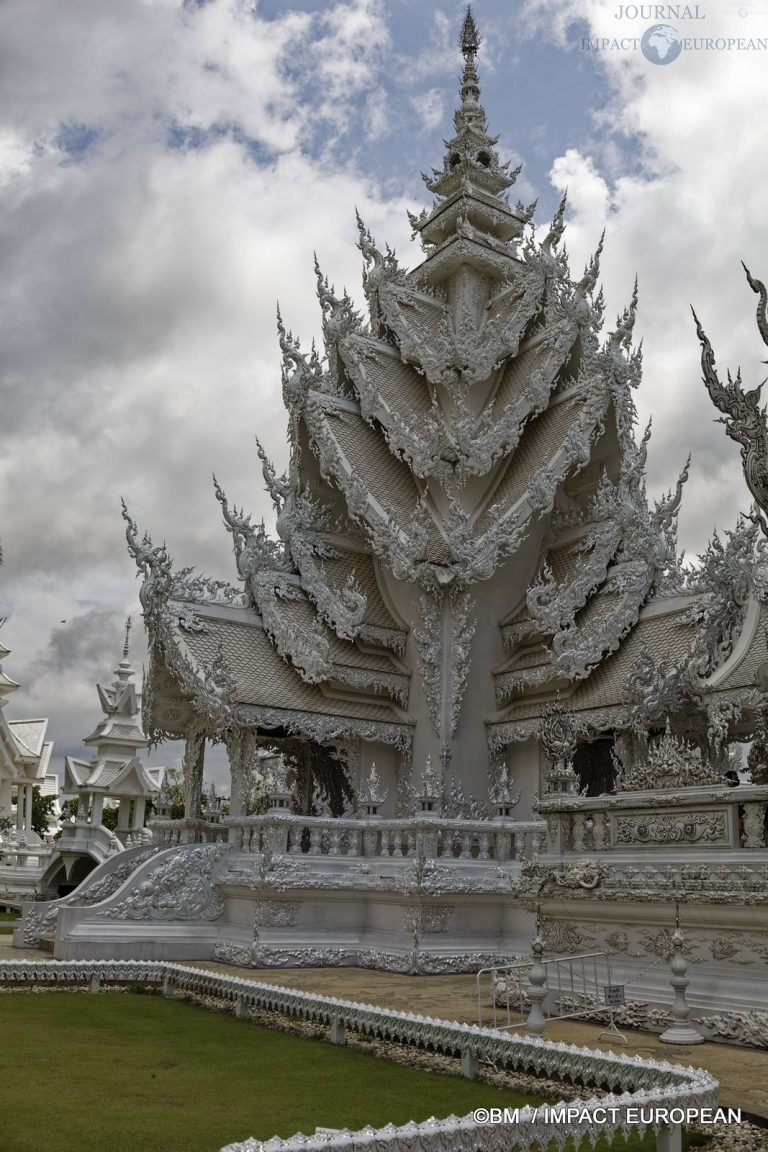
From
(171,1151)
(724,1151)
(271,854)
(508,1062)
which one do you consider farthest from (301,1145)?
(271,854)

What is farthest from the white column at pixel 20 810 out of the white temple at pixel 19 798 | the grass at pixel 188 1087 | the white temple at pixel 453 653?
the grass at pixel 188 1087

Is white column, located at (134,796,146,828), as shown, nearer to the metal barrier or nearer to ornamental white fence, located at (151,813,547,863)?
ornamental white fence, located at (151,813,547,863)

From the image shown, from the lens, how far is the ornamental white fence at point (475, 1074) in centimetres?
281

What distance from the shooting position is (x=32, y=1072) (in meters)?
4.59

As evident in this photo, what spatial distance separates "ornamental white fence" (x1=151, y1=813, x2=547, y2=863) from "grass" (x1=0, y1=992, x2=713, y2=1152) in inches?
162

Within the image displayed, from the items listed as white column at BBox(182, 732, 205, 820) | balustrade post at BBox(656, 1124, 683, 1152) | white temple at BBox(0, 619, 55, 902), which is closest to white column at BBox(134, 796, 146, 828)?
white temple at BBox(0, 619, 55, 902)

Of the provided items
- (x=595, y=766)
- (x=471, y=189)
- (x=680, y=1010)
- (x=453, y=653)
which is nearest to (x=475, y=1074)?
(x=680, y=1010)

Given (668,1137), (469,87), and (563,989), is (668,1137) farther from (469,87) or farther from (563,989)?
Result: (469,87)

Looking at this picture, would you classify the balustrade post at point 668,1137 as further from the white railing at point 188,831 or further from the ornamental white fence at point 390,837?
the white railing at point 188,831

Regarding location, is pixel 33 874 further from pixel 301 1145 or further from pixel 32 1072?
pixel 301 1145

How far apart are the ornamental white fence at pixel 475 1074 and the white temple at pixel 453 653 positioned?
205 cm

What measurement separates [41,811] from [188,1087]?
123 feet

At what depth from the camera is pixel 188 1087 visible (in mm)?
4281

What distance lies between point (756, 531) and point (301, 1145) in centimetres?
961
